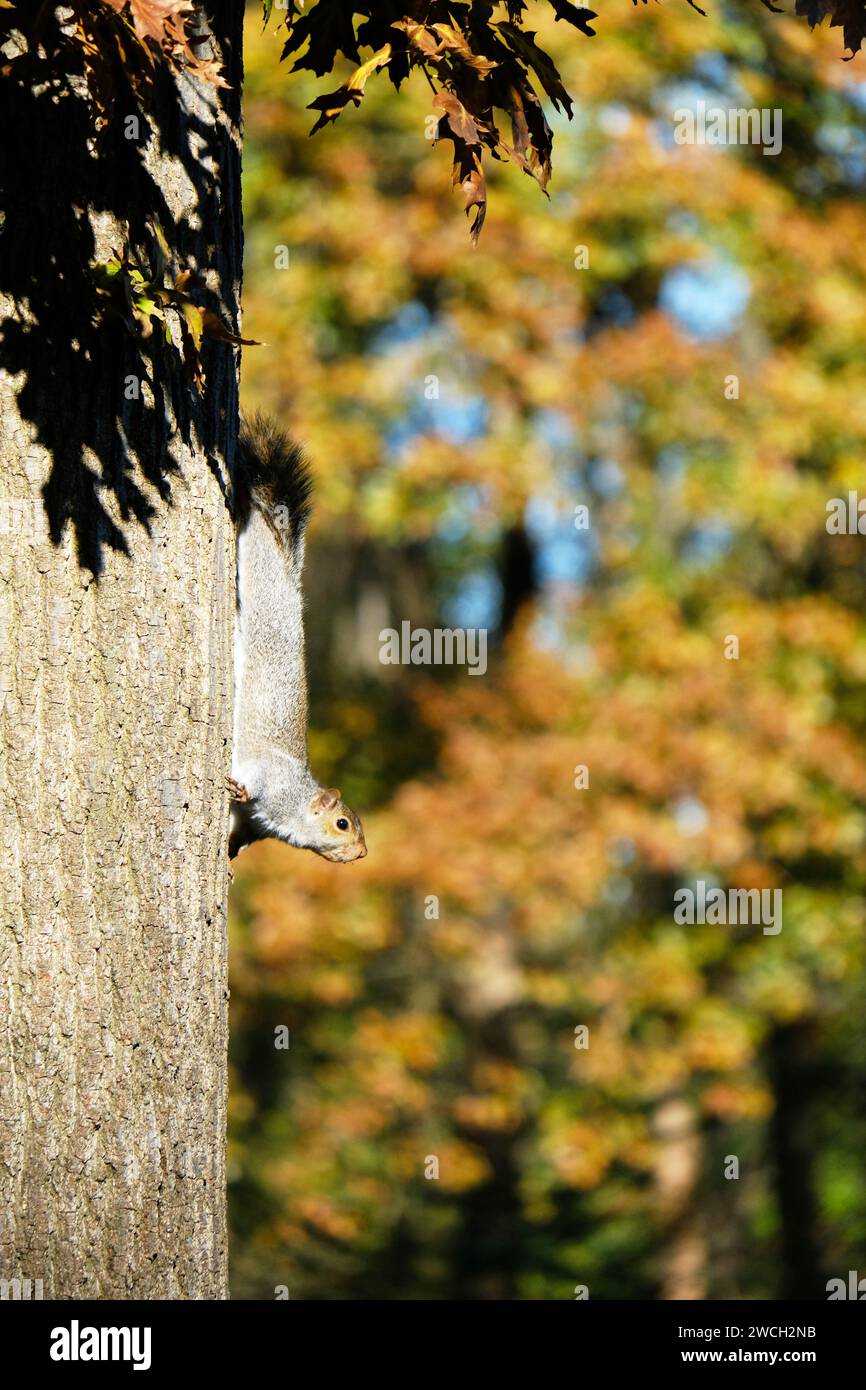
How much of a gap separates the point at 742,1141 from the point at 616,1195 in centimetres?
363

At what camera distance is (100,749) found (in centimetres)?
252

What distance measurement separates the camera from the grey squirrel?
378 cm

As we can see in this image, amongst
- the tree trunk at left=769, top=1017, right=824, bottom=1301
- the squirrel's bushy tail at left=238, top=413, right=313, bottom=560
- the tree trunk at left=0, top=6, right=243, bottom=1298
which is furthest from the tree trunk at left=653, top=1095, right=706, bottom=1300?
the tree trunk at left=0, top=6, right=243, bottom=1298

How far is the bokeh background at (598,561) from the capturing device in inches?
354

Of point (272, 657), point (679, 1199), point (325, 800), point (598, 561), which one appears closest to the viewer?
point (272, 657)

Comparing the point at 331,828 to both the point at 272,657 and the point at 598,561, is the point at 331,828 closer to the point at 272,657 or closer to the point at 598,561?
the point at 272,657

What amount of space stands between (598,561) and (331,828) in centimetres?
589

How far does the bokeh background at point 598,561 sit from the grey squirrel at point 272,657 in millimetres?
4863

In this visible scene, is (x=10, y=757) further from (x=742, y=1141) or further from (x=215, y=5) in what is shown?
(x=742, y=1141)

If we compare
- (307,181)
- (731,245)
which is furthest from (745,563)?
(307,181)

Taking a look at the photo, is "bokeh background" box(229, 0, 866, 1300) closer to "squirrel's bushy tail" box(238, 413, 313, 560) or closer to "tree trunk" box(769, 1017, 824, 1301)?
"tree trunk" box(769, 1017, 824, 1301)

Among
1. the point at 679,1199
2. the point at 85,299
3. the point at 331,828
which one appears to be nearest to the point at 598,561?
the point at 679,1199

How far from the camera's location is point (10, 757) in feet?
8.09

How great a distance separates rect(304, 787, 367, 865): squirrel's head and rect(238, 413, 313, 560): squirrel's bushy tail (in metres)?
0.92
